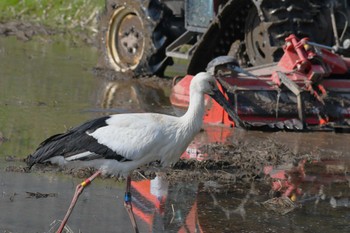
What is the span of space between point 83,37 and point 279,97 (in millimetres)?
11836

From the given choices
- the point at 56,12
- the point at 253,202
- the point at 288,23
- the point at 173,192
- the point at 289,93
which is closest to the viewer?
the point at 253,202

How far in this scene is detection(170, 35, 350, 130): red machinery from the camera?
13070 millimetres

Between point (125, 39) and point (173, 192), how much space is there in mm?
9360

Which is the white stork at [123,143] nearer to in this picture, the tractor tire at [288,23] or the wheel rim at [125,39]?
the tractor tire at [288,23]

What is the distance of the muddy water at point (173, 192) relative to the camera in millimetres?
8539

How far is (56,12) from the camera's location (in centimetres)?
2702

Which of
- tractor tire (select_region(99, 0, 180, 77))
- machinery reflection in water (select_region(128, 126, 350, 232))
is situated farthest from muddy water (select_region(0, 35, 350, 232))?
tractor tire (select_region(99, 0, 180, 77))

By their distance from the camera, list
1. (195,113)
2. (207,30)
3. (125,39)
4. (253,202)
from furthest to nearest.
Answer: (125,39)
(207,30)
(253,202)
(195,113)

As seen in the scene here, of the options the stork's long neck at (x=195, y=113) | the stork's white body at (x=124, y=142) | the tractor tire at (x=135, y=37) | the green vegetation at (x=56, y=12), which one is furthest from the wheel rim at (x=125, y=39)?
the stork's white body at (x=124, y=142)

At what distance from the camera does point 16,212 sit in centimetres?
850

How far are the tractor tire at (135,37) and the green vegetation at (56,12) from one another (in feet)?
21.8

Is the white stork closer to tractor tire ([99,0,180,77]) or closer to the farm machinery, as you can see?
the farm machinery

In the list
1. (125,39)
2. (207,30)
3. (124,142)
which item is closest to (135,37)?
(125,39)

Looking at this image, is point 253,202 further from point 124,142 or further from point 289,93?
point 289,93
